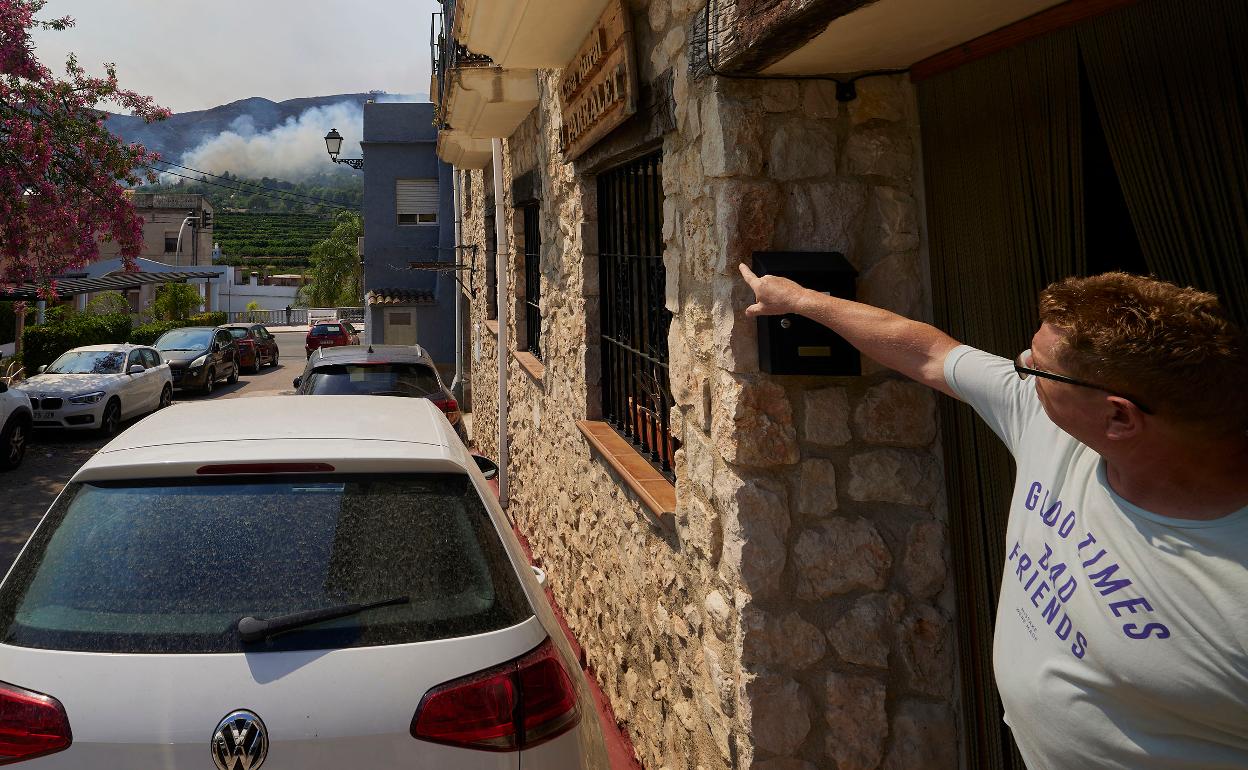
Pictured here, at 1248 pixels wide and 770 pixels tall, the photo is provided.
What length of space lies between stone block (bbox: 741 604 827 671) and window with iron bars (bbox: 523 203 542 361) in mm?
5133

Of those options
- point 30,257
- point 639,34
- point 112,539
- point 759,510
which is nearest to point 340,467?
point 112,539

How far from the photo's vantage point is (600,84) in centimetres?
384

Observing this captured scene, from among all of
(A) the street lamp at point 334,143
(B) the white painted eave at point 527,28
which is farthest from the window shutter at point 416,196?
(B) the white painted eave at point 527,28

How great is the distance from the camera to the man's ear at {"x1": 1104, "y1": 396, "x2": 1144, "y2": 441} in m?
1.38

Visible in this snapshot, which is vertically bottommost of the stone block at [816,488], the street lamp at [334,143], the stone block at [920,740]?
the stone block at [920,740]

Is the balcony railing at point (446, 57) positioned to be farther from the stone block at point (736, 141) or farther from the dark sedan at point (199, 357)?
the dark sedan at point (199, 357)

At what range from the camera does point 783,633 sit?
248 centimetres

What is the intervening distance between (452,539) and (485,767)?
58cm

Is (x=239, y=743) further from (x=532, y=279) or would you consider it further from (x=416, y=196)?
(x=416, y=196)

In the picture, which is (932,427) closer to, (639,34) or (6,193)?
(639,34)

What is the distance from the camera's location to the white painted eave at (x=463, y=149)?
29.5ft

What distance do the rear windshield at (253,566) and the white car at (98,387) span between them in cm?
1141

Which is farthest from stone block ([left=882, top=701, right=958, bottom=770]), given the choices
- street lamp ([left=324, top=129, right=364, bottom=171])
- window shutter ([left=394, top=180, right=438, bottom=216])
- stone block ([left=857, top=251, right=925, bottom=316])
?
street lamp ([left=324, top=129, right=364, bottom=171])

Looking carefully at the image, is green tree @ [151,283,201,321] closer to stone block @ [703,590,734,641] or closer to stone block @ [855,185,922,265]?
stone block @ [703,590,734,641]
